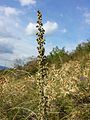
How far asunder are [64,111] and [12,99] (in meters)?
1.33

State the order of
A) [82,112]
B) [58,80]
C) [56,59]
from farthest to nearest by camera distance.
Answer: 1. [56,59]
2. [58,80]
3. [82,112]

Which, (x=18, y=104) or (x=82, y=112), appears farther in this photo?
(x=18, y=104)

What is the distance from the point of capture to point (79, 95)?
7.70 m

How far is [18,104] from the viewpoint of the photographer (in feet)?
26.1

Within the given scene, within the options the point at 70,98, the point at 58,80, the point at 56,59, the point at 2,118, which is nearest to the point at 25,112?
the point at 2,118

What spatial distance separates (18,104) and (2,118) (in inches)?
35.0

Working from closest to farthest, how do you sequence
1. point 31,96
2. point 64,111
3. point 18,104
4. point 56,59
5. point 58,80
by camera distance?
point 64,111, point 18,104, point 31,96, point 58,80, point 56,59

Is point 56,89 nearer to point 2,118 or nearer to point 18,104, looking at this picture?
point 18,104

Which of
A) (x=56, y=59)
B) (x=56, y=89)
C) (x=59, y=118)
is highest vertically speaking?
(x=56, y=59)

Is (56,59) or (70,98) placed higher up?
(56,59)

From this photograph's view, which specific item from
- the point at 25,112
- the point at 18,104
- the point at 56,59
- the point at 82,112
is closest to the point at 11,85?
the point at 18,104

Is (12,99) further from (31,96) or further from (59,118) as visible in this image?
(59,118)

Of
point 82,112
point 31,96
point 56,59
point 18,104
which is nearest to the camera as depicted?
point 82,112

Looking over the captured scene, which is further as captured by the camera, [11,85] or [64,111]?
[11,85]
